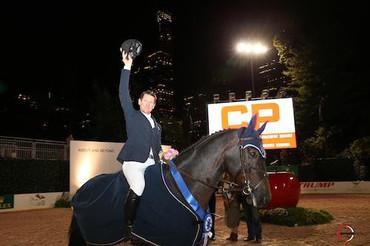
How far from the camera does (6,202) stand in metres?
19.0

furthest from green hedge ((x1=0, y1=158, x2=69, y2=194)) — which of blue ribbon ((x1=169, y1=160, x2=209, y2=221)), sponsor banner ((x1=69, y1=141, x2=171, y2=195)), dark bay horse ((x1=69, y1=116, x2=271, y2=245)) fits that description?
blue ribbon ((x1=169, y1=160, x2=209, y2=221))

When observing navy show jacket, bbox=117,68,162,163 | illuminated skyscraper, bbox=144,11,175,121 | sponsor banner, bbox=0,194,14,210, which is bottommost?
sponsor banner, bbox=0,194,14,210

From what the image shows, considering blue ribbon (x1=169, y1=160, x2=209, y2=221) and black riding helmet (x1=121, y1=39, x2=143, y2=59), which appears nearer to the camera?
blue ribbon (x1=169, y1=160, x2=209, y2=221)

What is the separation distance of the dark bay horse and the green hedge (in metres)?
17.6

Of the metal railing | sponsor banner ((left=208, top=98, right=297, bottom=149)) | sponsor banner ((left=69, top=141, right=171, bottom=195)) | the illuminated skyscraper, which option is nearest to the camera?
sponsor banner ((left=208, top=98, right=297, bottom=149))

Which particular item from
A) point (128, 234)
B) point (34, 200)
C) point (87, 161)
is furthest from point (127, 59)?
point (34, 200)

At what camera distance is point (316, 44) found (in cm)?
3519

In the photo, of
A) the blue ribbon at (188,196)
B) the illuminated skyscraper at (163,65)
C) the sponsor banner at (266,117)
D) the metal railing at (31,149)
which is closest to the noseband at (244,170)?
the blue ribbon at (188,196)

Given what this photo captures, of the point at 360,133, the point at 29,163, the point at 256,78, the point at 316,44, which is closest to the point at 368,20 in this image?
the point at 316,44

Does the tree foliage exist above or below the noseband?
above

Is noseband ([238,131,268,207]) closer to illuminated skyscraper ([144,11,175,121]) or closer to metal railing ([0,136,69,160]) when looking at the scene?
metal railing ([0,136,69,160])

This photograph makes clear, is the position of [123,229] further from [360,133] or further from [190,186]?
[360,133]

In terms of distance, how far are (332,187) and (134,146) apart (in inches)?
1020

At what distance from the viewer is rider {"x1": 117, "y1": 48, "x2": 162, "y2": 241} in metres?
3.98
